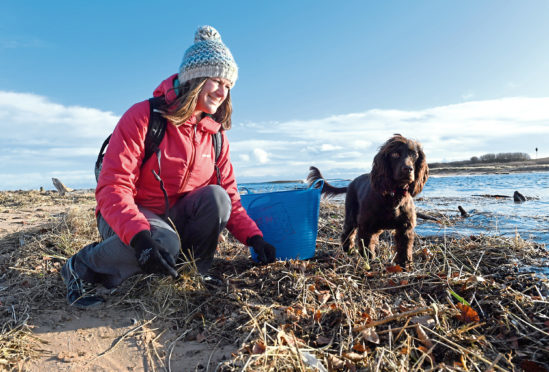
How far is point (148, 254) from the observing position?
2129 millimetres

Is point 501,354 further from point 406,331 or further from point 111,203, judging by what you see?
point 111,203

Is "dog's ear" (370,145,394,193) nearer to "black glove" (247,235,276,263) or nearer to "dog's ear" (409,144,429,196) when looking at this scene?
"dog's ear" (409,144,429,196)

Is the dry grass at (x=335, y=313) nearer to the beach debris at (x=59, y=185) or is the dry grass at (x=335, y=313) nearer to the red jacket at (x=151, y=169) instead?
the red jacket at (x=151, y=169)

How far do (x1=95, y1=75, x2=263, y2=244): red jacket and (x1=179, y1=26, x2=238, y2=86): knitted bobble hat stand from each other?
217 millimetres

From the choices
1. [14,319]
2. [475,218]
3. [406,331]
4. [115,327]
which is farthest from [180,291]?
[475,218]

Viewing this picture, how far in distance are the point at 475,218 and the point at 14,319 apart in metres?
6.50

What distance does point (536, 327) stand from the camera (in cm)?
202

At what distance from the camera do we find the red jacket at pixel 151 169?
2.30 meters

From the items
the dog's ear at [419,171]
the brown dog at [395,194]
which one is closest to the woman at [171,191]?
the brown dog at [395,194]

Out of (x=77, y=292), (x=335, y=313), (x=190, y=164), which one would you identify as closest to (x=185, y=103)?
(x=190, y=164)

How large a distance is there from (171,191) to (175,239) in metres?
0.46

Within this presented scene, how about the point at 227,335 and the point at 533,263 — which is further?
the point at 533,263

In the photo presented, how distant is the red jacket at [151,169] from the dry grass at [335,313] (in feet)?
1.78

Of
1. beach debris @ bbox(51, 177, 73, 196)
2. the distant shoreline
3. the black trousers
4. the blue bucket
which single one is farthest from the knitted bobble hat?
the distant shoreline
